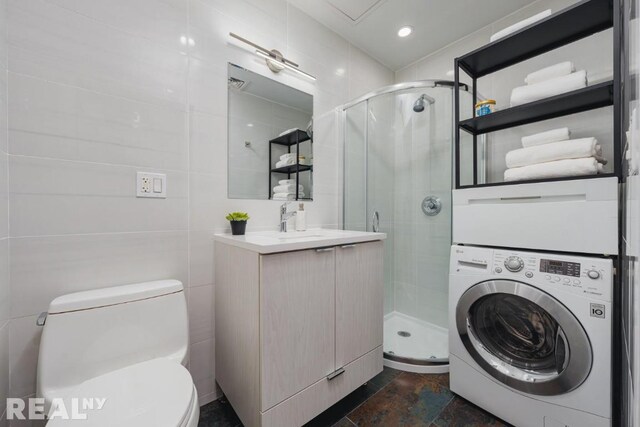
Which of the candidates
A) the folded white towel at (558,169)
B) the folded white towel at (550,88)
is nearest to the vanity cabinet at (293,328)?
the folded white towel at (558,169)

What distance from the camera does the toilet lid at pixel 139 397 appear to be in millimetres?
672

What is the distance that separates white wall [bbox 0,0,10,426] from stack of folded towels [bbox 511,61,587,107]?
2216mm

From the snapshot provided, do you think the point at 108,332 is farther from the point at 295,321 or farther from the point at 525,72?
the point at 525,72

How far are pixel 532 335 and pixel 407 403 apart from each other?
70 cm

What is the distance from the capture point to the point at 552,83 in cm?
125

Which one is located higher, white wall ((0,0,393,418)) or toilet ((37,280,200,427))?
white wall ((0,0,393,418))

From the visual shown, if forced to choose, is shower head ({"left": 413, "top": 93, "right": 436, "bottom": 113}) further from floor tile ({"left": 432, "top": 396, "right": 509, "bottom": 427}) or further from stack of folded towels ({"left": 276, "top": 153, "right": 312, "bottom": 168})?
floor tile ({"left": 432, "top": 396, "right": 509, "bottom": 427})

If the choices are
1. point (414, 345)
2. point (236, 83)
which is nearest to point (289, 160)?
point (236, 83)

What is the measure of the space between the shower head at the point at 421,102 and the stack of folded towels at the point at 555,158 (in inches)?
28.4

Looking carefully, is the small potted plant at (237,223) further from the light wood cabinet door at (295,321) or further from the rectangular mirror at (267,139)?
the light wood cabinet door at (295,321)

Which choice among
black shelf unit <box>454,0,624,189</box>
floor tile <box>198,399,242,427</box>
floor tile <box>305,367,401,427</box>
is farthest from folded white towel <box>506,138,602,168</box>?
floor tile <box>198,399,242,427</box>

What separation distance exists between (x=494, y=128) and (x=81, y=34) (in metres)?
2.19

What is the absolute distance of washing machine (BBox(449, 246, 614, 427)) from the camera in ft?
3.17

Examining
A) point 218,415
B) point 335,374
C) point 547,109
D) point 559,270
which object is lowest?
point 218,415
